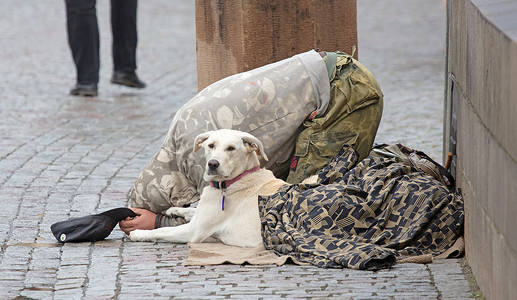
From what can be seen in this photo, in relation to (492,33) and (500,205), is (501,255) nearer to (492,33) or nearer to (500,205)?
(500,205)

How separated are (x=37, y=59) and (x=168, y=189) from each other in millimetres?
8550

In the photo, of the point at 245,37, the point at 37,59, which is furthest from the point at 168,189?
the point at 37,59

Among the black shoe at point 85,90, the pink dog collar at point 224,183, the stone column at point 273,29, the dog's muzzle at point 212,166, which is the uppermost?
the stone column at point 273,29

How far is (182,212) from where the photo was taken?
586 centimetres

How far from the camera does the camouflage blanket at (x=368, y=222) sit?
4961mm

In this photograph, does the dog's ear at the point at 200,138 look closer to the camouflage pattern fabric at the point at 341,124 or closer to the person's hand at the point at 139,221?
the person's hand at the point at 139,221

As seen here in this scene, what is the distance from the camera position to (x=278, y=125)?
6035 mm

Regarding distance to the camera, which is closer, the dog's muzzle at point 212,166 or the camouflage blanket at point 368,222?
the camouflage blanket at point 368,222

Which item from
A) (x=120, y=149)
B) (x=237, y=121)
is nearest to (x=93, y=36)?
(x=120, y=149)

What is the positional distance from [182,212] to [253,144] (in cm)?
70

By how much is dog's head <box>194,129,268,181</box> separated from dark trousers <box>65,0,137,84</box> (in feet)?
18.6

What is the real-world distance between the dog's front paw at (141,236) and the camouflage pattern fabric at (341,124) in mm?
1013

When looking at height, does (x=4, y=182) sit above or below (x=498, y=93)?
below

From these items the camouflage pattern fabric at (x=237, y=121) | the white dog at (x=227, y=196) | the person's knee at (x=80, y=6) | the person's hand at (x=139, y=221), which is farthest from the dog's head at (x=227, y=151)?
the person's knee at (x=80, y=6)
